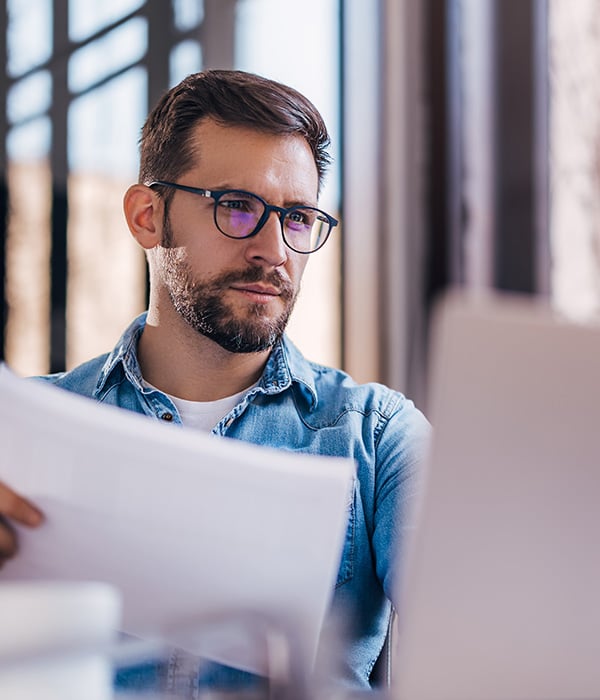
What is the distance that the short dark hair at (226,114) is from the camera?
1319 millimetres

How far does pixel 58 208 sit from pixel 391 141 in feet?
2.82

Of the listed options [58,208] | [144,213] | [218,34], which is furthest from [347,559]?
[218,34]

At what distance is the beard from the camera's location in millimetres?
1302

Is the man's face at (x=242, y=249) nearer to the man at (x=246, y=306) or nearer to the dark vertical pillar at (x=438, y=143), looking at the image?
the man at (x=246, y=306)

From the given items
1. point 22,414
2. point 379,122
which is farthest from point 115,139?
point 22,414

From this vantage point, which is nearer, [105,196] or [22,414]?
[22,414]

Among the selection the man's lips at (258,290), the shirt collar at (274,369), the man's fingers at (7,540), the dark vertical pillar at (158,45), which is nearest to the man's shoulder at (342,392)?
the shirt collar at (274,369)

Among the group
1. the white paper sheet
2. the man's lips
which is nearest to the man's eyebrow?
the man's lips

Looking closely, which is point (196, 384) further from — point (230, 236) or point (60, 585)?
point (60, 585)

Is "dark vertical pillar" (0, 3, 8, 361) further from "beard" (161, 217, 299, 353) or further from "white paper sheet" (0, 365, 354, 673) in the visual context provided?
"white paper sheet" (0, 365, 354, 673)

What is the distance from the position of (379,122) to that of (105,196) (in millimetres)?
740

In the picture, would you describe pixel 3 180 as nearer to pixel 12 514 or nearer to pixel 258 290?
pixel 258 290

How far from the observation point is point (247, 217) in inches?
51.2

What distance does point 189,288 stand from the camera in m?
1.35
